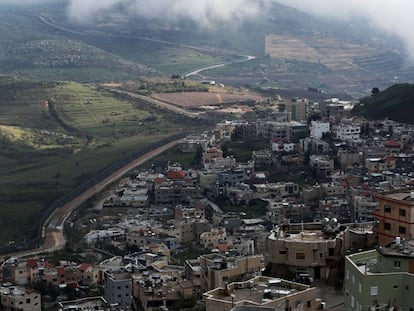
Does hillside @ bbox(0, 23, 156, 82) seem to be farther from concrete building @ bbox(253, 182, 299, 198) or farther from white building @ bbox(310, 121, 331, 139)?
concrete building @ bbox(253, 182, 299, 198)

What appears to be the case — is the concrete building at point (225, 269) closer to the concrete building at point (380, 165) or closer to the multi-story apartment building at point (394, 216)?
the multi-story apartment building at point (394, 216)

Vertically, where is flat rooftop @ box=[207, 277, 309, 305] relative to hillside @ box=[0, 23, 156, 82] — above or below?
below

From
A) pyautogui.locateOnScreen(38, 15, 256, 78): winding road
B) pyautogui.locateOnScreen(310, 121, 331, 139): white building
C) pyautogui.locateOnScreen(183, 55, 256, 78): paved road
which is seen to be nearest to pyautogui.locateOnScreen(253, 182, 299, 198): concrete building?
pyautogui.locateOnScreen(310, 121, 331, 139): white building

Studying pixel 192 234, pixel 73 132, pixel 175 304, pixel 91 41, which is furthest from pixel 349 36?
pixel 175 304

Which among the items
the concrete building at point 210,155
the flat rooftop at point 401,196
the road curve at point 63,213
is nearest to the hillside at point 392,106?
the concrete building at point 210,155

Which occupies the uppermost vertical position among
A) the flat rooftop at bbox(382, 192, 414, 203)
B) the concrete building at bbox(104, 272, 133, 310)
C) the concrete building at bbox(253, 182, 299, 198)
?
the flat rooftop at bbox(382, 192, 414, 203)

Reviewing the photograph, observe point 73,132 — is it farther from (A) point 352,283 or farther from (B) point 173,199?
(A) point 352,283

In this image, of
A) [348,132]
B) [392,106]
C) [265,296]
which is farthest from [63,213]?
[265,296]
